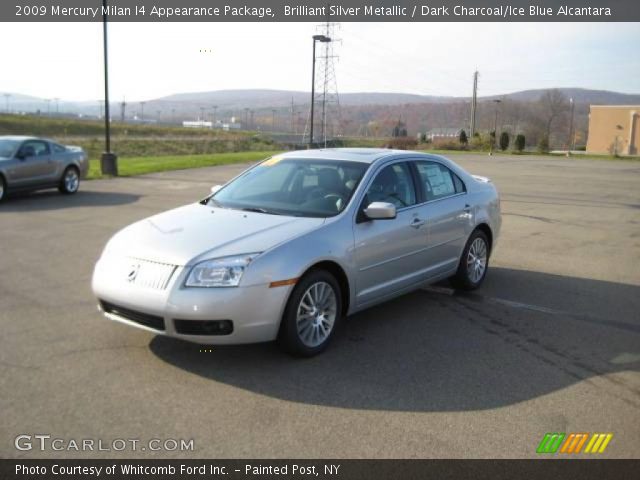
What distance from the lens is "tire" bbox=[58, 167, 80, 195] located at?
16.1 m

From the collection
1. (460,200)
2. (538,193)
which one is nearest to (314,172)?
(460,200)

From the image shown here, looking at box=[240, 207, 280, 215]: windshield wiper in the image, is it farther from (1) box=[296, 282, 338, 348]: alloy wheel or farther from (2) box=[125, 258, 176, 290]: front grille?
(2) box=[125, 258, 176, 290]: front grille

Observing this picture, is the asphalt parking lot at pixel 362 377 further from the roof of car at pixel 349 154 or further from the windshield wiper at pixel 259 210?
the roof of car at pixel 349 154

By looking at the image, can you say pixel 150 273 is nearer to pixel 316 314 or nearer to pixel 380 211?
pixel 316 314

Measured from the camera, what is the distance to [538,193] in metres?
19.4

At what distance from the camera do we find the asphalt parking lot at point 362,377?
12.9ft

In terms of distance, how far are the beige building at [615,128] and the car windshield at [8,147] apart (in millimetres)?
77321

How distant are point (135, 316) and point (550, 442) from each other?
3009 mm

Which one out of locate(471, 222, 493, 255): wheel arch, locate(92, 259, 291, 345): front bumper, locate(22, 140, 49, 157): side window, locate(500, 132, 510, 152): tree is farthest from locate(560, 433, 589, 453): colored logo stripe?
locate(500, 132, 510, 152): tree

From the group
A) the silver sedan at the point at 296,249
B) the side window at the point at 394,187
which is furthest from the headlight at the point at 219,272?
the side window at the point at 394,187

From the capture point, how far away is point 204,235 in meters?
5.20

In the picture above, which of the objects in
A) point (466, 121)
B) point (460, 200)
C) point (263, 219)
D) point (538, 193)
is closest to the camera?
point (263, 219)

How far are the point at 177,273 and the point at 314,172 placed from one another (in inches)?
79.3

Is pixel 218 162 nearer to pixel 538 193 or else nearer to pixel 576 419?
pixel 538 193
